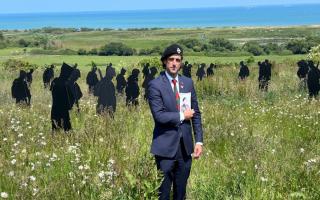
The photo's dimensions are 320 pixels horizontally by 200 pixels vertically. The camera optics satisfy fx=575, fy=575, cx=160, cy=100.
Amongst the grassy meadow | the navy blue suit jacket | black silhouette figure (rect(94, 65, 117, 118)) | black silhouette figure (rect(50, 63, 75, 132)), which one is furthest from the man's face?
black silhouette figure (rect(94, 65, 117, 118))

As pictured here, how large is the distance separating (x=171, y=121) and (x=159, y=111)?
0.55 ft

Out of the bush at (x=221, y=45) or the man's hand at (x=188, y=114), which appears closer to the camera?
the man's hand at (x=188, y=114)

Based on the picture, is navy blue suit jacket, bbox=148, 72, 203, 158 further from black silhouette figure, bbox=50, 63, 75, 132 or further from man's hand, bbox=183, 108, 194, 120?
black silhouette figure, bbox=50, 63, 75, 132

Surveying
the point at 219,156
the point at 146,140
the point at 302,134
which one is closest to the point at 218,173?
the point at 219,156

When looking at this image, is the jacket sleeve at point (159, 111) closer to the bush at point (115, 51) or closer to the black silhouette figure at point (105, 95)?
the black silhouette figure at point (105, 95)

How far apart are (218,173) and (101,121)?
2.74 m

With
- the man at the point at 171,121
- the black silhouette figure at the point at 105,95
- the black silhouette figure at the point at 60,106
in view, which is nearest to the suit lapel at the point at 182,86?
the man at the point at 171,121

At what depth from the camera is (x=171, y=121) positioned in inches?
221

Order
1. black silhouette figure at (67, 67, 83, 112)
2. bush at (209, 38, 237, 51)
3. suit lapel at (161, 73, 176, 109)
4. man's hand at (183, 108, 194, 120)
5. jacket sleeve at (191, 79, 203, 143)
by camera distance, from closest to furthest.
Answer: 1. man's hand at (183, 108, 194, 120)
2. suit lapel at (161, 73, 176, 109)
3. jacket sleeve at (191, 79, 203, 143)
4. black silhouette figure at (67, 67, 83, 112)
5. bush at (209, 38, 237, 51)

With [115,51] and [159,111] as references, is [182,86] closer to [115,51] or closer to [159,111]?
[159,111]

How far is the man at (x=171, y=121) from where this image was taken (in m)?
5.67

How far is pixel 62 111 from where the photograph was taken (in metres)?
9.77

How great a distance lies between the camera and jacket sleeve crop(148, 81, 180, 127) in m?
5.61

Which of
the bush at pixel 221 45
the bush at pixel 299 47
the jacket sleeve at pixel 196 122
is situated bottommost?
the bush at pixel 221 45
